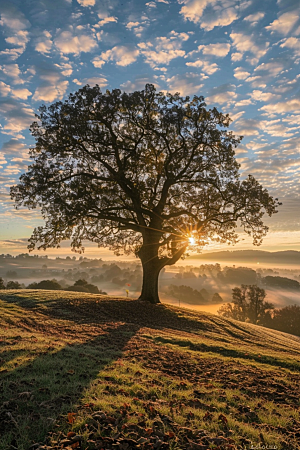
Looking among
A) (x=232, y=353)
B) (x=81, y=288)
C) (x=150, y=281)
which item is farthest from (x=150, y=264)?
(x=81, y=288)

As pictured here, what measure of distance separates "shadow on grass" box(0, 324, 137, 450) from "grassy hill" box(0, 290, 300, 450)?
2 centimetres

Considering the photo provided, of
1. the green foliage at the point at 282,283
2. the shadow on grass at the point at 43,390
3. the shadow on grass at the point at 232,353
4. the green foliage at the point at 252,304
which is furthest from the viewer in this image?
the green foliage at the point at 282,283

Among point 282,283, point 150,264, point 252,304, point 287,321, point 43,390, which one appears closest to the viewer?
point 43,390

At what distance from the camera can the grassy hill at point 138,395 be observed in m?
4.17

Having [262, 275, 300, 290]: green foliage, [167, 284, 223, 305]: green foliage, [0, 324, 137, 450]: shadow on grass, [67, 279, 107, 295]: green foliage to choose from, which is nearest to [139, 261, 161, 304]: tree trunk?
[0, 324, 137, 450]: shadow on grass

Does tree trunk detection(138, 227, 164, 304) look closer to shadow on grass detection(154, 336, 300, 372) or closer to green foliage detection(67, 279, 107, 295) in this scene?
shadow on grass detection(154, 336, 300, 372)

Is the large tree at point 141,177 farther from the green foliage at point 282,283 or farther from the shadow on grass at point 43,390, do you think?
the green foliage at point 282,283

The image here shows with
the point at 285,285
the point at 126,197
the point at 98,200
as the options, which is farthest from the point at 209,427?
the point at 285,285

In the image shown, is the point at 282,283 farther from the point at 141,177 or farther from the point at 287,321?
the point at 141,177

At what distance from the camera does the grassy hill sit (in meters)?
4.17

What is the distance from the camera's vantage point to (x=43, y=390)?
552cm

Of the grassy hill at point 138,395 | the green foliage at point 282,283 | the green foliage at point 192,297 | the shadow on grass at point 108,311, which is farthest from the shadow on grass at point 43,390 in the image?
the green foliage at point 282,283

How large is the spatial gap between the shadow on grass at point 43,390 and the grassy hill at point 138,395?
0.02 meters

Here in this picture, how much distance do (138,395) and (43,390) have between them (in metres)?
2.10
